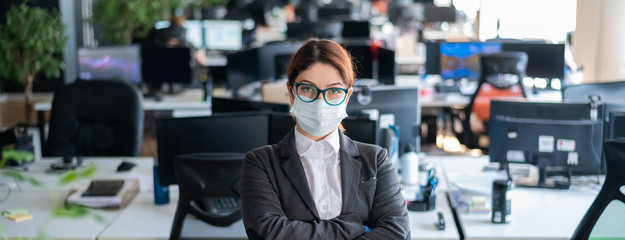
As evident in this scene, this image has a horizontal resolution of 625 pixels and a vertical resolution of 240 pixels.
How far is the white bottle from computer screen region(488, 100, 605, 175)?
41cm

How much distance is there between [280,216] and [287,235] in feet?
0.21

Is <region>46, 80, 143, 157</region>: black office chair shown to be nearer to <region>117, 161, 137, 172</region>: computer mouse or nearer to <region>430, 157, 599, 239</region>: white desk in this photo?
<region>117, 161, 137, 172</region>: computer mouse

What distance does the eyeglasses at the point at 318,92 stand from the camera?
5.91 feet

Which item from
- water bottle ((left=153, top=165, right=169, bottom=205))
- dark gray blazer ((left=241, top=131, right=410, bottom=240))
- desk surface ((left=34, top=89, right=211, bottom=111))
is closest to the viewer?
dark gray blazer ((left=241, top=131, right=410, bottom=240))

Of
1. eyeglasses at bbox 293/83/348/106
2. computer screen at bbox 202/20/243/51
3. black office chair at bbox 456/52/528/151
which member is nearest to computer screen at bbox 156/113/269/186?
eyeglasses at bbox 293/83/348/106

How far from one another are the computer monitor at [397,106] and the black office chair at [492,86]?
73.8 inches

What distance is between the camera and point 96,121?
151 inches

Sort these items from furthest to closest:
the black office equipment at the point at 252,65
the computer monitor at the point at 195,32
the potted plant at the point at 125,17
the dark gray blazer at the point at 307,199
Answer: the computer monitor at the point at 195,32
the potted plant at the point at 125,17
the black office equipment at the point at 252,65
the dark gray blazer at the point at 307,199

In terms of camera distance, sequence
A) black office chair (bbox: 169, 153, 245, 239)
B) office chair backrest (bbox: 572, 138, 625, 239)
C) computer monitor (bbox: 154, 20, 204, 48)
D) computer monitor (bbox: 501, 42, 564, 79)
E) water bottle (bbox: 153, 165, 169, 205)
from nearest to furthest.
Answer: office chair backrest (bbox: 572, 138, 625, 239) → black office chair (bbox: 169, 153, 245, 239) → water bottle (bbox: 153, 165, 169, 205) → computer monitor (bbox: 501, 42, 564, 79) → computer monitor (bbox: 154, 20, 204, 48)

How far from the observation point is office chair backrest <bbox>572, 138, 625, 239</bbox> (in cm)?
196

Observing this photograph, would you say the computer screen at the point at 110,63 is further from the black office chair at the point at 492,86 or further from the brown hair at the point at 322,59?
the brown hair at the point at 322,59

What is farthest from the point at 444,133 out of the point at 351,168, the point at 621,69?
the point at 351,168

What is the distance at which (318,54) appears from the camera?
1.80 m

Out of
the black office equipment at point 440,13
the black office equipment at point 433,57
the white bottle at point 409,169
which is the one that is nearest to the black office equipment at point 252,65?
the black office equipment at point 433,57
